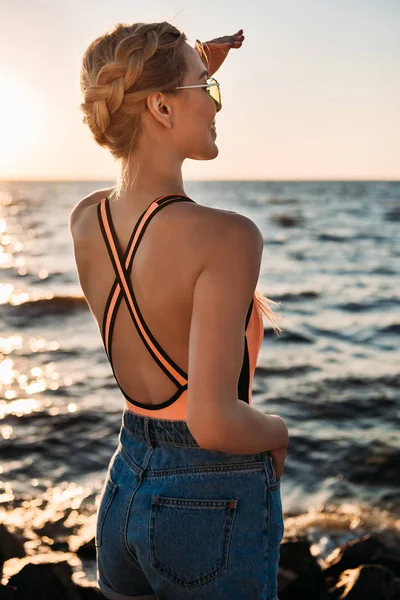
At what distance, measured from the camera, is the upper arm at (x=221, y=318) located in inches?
59.1

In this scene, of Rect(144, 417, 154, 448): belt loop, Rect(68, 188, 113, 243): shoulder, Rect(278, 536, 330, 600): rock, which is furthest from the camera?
Rect(278, 536, 330, 600): rock

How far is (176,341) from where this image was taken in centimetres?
165

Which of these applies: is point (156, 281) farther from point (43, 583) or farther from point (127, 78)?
point (43, 583)

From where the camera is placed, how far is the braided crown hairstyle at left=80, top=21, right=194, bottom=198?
1679 mm

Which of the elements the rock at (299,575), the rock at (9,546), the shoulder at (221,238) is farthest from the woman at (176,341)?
the rock at (9,546)

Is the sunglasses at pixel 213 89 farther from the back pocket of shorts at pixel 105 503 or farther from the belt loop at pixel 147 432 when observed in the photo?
the back pocket of shorts at pixel 105 503

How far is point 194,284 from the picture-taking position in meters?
1.56

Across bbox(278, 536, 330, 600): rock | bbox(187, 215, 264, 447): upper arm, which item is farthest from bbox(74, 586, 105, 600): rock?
bbox(187, 215, 264, 447): upper arm

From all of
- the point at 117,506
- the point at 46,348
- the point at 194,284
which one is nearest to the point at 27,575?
the point at 117,506

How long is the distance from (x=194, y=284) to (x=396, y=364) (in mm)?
8913

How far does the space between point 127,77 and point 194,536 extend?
1.12 meters

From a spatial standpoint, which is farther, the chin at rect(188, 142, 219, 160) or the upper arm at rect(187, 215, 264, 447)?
the chin at rect(188, 142, 219, 160)

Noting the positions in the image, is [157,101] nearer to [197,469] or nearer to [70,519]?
[197,469]

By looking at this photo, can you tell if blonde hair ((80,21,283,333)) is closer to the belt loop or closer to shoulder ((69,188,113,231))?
shoulder ((69,188,113,231))
